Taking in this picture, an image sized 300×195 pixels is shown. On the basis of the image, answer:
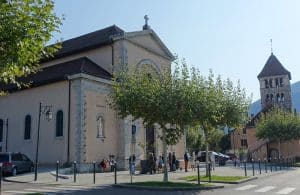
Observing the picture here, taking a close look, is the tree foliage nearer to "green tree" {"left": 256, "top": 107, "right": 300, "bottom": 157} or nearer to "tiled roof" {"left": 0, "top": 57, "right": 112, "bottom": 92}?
"tiled roof" {"left": 0, "top": 57, "right": 112, "bottom": 92}

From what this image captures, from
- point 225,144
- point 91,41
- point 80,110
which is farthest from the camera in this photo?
point 225,144

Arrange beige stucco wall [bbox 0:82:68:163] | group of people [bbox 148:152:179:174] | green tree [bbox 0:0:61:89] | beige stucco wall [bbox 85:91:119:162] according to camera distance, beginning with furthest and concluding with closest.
Answer: beige stucco wall [bbox 0:82:68:163]
beige stucco wall [bbox 85:91:119:162]
group of people [bbox 148:152:179:174]
green tree [bbox 0:0:61:89]

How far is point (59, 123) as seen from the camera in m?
32.3

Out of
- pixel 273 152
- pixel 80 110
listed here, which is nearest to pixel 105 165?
pixel 80 110

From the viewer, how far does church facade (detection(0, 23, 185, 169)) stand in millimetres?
31203

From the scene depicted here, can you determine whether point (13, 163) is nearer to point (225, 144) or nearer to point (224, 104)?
point (224, 104)

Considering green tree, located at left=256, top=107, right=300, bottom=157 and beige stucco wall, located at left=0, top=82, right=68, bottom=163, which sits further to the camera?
green tree, located at left=256, top=107, right=300, bottom=157

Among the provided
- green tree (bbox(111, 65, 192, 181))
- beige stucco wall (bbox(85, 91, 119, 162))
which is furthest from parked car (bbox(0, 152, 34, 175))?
green tree (bbox(111, 65, 192, 181))

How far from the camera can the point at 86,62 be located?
3538cm

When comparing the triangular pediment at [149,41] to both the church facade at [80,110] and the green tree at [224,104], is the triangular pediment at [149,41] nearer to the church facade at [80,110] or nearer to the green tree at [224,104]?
the church facade at [80,110]

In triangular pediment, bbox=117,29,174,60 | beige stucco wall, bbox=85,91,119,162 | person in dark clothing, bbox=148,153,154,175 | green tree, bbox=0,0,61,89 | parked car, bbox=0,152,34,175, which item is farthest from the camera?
triangular pediment, bbox=117,29,174,60

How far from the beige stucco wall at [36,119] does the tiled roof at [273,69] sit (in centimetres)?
5585

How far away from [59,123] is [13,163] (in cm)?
601

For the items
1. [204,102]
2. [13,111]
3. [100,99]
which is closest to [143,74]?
[204,102]
